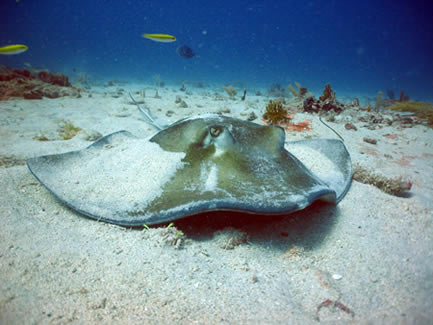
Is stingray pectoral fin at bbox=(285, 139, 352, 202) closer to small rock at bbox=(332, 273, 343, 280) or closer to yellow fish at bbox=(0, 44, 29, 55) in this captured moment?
small rock at bbox=(332, 273, 343, 280)

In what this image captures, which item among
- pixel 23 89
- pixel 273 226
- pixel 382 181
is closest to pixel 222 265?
pixel 273 226

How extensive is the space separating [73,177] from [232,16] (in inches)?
6423

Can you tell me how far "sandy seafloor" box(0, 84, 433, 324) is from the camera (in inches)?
52.9

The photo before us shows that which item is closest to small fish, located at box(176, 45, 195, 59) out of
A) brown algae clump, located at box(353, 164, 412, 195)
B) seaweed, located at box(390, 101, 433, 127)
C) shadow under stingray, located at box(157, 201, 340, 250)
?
seaweed, located at box(390, 101, 433, 127)

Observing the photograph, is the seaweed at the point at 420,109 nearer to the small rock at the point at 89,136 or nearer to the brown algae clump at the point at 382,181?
the brown algae clump at the point at 382,181

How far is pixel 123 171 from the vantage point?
2383 millimetres

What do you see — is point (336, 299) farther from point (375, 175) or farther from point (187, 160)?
point (375, 175)

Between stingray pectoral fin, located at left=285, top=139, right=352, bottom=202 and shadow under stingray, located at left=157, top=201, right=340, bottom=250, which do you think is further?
stingray pectoral fin, located at left=285, top=139, right=352, bottom=202

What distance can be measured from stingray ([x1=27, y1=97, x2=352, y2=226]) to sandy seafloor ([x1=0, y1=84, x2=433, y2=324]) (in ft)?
0.80

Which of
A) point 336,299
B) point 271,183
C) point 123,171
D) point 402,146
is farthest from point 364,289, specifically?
→ point 402,146

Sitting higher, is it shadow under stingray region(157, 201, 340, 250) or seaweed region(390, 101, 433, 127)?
seaweed region(390, 101, 433, 127)

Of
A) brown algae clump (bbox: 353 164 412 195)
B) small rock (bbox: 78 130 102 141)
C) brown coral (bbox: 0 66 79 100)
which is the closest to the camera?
brown algae clump (bbox: 353 164 412 195)

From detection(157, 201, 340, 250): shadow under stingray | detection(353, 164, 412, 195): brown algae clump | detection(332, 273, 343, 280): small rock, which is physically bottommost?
detection(157, 201, 340, 250): shadow under stingray

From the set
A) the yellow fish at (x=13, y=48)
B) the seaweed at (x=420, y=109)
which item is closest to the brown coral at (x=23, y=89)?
the yellow fish at (x=13, y=48)
